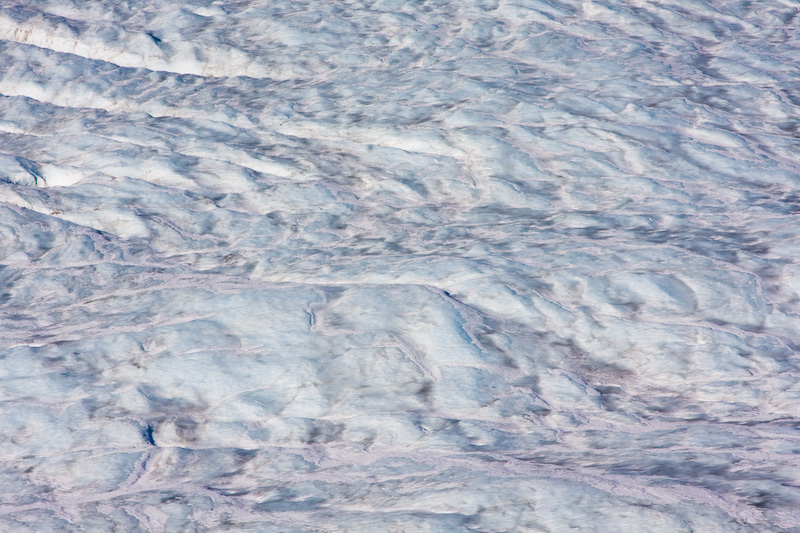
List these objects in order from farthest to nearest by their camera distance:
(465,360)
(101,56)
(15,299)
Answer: (101,56) → (15,299) → (465,360)

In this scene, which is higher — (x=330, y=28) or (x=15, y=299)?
(x=330, y=28)

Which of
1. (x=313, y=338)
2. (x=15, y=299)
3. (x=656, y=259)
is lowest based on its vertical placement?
(x=15, y=299)

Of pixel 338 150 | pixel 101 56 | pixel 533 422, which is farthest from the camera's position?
pixel 101 56

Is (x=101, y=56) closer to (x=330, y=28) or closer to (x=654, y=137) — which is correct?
(x=330, y=28)

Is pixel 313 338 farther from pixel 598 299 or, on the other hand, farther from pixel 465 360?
pixel 598 299

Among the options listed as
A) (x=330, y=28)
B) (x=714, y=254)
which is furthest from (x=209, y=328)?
(x=330, y=28)

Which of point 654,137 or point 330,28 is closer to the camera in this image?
point 654,137

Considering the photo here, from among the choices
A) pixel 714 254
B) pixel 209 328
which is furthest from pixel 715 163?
pixel 209 328
